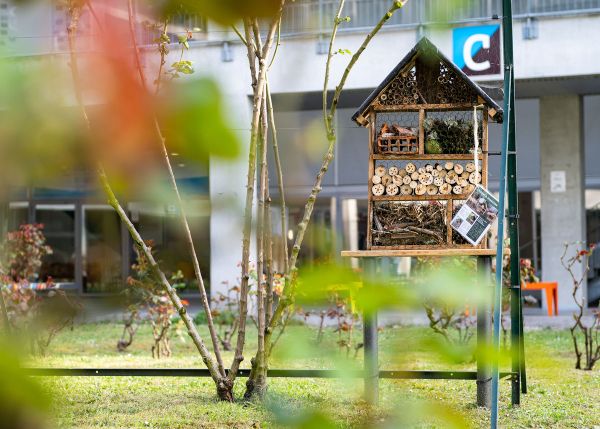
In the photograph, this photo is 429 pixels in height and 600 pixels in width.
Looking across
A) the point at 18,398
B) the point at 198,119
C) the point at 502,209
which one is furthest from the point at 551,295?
the point at 18,398

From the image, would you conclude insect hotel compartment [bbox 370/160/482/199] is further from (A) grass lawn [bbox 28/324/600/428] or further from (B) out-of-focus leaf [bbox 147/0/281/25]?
(B) out-of-focus leaf [bbox 147/0/281/25]

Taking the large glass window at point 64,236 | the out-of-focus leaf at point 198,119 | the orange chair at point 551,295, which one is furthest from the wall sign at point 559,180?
the out-of-focus leaf at point 198,119

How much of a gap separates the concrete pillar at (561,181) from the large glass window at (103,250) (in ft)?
42.2

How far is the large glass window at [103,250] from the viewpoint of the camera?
23.6 inches

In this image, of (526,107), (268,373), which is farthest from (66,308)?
(526,107)

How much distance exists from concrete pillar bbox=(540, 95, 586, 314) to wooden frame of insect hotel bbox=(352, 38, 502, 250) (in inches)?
340

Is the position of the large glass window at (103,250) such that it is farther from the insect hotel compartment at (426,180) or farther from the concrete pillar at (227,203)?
the insect hotel compartment at (426,180)

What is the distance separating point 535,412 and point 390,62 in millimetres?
6492

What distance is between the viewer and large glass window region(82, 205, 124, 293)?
0.60 m

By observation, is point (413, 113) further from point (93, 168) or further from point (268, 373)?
point (93, 168)

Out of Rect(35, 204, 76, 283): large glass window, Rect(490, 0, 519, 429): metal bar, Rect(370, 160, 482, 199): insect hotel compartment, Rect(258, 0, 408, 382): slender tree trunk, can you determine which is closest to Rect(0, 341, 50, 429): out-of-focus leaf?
Rect(35, 204, 76, 283): large glass window

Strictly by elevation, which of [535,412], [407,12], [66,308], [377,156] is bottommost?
[535,412]

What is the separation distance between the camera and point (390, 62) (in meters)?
10.8

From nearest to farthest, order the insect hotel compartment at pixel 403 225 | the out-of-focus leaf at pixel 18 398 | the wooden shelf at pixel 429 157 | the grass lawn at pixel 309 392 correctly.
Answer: the out-of-focus leaf at pixel 18 398
the grass lawn at pixel 309 392
the wooden shelf at pixel 429 157
the insect hotel compartment at pixel 403 225
